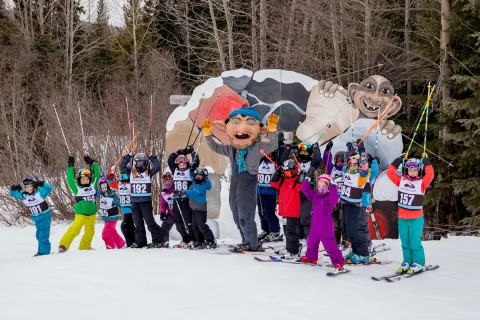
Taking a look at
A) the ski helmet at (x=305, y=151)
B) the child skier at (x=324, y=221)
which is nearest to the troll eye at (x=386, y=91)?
the ski helmet at (x=305, y=151)

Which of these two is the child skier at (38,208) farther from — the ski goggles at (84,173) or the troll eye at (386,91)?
the troll eye at (386,91)

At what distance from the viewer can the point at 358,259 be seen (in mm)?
6387

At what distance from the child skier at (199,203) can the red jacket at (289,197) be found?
1.25m

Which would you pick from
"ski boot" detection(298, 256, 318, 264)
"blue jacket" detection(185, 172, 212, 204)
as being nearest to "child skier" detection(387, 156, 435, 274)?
"ski boot" detection(298, 256, 318, 264)

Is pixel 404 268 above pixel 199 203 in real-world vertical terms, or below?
below

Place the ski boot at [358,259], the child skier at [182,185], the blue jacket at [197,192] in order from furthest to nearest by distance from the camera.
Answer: the child skier at [182,185] < the blue jacket at [197,192] < the ski boot at [358,259]

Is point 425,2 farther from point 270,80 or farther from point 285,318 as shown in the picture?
point 285,318

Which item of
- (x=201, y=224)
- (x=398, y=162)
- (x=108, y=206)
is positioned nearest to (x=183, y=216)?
(x=201, y=224)

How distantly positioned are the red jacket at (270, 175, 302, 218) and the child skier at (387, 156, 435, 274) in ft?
4.49

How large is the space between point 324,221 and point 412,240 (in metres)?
1.03

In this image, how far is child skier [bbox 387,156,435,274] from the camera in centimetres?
585

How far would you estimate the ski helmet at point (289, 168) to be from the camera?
263 inches

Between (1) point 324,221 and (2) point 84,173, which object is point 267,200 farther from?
(2) point 84,173

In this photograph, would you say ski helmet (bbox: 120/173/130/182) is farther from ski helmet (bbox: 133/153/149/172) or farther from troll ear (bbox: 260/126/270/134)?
troll ear (bbox: 260/126/270/134)
